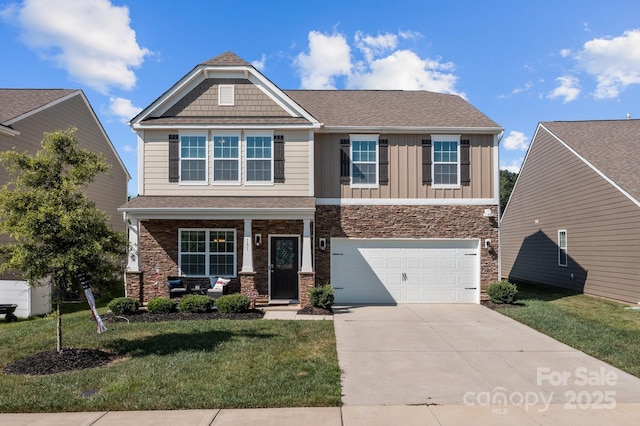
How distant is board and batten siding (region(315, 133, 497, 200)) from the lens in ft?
46.8

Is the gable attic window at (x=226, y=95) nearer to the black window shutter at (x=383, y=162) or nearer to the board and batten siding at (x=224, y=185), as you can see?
the board and batten siding at (x=224, y=185)

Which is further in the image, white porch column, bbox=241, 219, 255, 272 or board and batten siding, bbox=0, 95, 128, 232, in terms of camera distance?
board and batten siding, bbox=0, 95, 128, 232

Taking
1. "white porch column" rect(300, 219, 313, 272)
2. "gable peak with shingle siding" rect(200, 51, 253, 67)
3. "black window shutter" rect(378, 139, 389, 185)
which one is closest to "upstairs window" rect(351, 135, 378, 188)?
"black window shutter" rect(378, 139, 389, 185)

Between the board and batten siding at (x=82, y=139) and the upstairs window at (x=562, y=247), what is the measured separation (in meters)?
17.1

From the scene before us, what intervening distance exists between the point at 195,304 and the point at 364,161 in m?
6.89

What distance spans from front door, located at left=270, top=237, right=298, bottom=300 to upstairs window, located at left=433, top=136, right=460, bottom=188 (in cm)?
517

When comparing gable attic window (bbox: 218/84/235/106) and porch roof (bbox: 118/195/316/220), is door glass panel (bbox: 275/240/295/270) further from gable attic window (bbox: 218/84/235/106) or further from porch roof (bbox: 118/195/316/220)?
gable attic window (bbox: 218/84/235/106)

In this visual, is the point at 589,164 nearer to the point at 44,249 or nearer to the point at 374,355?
the point at 374,355

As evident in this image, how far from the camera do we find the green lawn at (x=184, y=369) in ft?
18.5

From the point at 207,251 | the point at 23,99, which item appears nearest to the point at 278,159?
the point at 207,251

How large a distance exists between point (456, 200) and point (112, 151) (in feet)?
55.8

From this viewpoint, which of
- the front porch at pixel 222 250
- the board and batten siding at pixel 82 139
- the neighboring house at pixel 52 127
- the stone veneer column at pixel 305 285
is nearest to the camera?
the stone veneer column at pixel 305 285

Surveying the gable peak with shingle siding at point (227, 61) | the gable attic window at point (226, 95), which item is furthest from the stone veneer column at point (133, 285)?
the gable peak with shingle siding at point (227, 61)

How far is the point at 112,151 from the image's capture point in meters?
21.9
